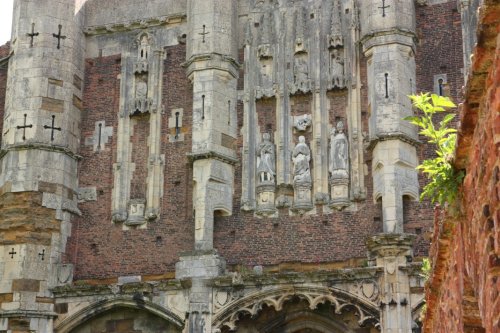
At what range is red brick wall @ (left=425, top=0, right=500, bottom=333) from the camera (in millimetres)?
4883

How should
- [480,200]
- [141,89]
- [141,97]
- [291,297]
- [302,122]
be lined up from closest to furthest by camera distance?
[480,200], [291,297], [302,122], [141,97], [141,89]

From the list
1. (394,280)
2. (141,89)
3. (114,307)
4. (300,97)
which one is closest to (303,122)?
(300,97)

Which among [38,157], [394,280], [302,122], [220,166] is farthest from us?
[38,157]

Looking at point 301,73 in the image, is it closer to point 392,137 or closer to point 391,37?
point 391,37

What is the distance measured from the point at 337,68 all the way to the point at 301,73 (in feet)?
2.50

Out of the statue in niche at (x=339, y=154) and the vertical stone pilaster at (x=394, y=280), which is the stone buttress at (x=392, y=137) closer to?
the vertical stone pilaster at (x=394, y=280)

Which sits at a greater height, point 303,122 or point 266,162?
point 303,122

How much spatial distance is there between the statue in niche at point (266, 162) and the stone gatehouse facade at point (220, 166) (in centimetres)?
4

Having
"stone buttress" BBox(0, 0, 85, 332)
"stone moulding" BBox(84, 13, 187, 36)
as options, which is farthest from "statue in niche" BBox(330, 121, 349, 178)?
"stone buttress" BBox(0, 0, 85, 332)

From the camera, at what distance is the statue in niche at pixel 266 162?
65.8ft

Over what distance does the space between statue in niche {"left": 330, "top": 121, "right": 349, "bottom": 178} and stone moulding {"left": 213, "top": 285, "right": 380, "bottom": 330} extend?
2511 mm

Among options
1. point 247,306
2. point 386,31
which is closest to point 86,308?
point 247,306

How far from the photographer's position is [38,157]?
20.6m

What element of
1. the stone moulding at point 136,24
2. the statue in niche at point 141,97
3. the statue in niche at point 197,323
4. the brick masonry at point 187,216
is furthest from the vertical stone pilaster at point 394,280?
the stone moulding at point 136,24
